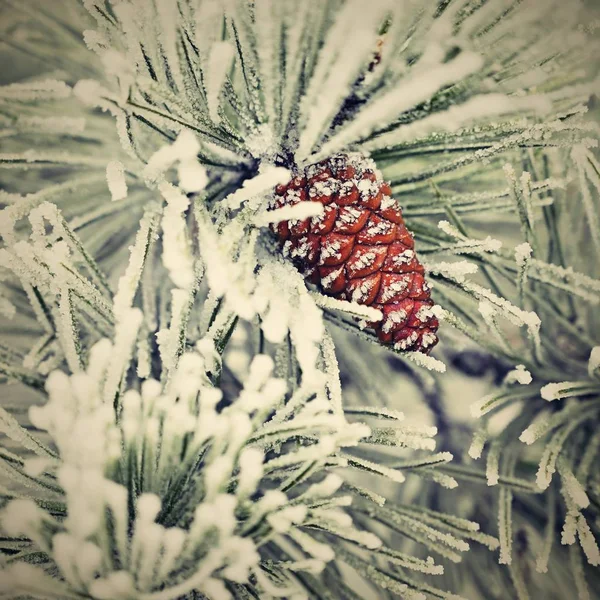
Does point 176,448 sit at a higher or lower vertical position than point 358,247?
lower

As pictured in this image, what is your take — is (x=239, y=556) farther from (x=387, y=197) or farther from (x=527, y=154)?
(x=527, y=154)

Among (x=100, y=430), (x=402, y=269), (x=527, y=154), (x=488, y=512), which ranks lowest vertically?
(x=488, y=512)

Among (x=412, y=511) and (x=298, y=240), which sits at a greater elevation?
(x=298, y=240)

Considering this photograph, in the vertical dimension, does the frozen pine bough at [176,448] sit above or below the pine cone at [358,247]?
below

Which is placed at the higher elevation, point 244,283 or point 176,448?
point 244,283

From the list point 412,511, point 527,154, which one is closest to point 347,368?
point 412,511
